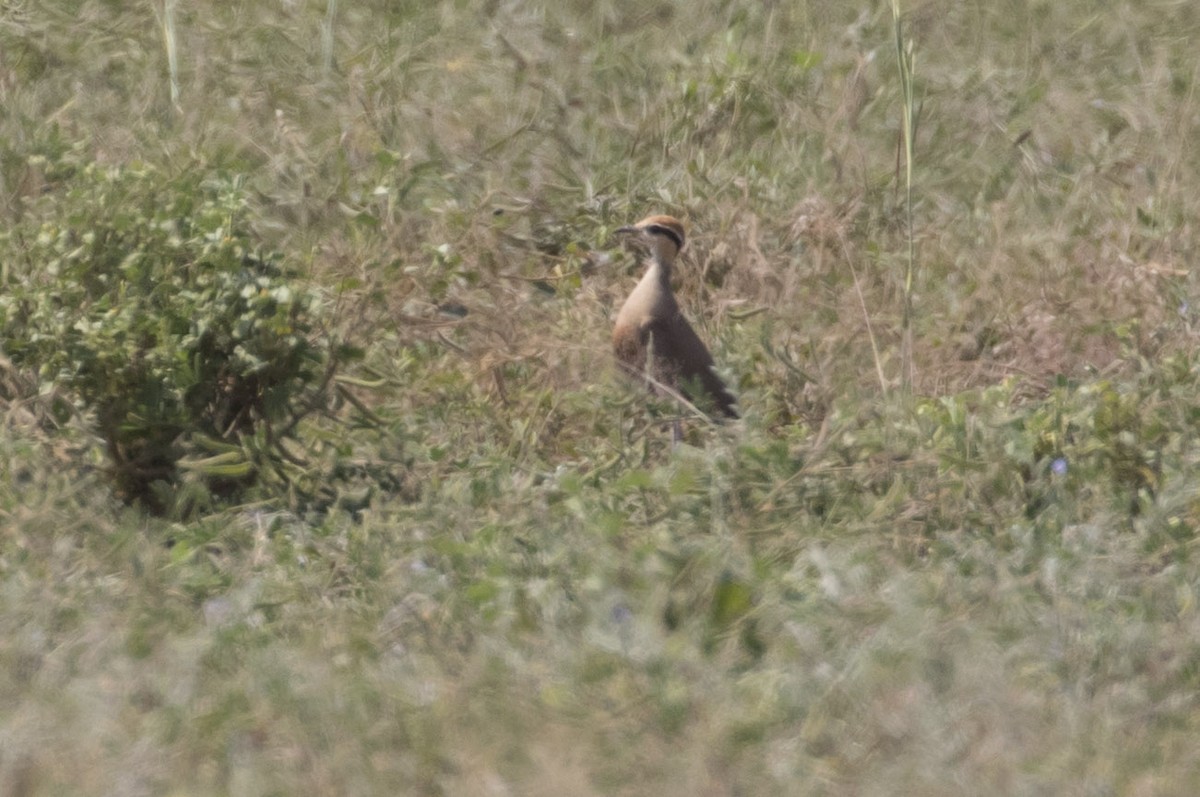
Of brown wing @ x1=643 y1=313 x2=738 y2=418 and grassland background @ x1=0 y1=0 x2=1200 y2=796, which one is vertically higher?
grassland background @ x1=0 y1=0 x2=1200 y2=796

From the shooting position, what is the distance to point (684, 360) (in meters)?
6.30

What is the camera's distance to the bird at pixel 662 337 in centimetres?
626

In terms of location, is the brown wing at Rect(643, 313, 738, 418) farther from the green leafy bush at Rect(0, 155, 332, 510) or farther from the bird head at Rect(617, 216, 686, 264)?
the green leafy bush at Rect(0, 155, 332, 510)

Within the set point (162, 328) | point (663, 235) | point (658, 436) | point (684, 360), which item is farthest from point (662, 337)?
point (162, 328)

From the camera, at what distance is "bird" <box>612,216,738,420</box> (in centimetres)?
626

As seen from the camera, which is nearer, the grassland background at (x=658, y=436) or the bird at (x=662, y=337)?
the grassland background at (x=658, y=436)

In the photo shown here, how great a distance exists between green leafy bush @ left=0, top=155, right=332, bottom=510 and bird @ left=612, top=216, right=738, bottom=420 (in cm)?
127

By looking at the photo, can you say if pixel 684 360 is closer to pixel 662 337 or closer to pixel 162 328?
pixel 662 337

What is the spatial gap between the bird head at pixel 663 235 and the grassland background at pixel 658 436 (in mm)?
274

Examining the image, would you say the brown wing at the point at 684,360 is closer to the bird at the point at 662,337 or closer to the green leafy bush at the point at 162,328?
the bird at the point at 662,337

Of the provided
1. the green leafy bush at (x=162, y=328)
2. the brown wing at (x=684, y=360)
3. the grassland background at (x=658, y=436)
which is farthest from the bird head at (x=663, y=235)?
the green leafy bush at (x=162, y=328)

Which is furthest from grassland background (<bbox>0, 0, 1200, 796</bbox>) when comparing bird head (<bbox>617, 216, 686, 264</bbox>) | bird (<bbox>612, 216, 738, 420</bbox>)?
bird head (<bbox>617, 216, 686, 264</bbox>)

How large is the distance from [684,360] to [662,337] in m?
0.11

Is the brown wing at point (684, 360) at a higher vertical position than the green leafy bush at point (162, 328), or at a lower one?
lower
